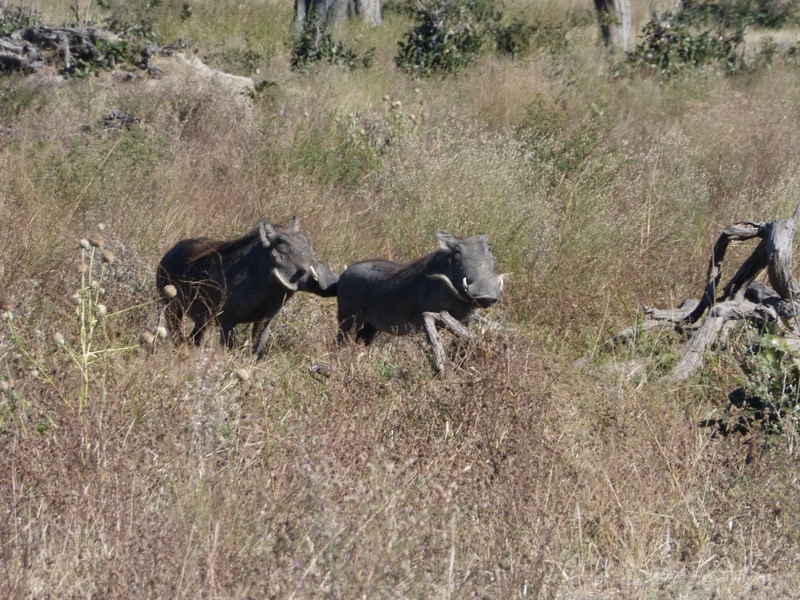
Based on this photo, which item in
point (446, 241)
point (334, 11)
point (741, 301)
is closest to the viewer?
point (446, 241)

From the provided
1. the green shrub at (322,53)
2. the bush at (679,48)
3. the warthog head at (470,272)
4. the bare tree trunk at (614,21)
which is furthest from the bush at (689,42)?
the warthog head at (470,272)

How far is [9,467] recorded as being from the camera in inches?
146

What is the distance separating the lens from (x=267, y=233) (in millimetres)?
6109

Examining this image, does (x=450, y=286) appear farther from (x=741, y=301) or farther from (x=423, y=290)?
(x=741, y=301)

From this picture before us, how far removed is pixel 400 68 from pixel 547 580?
10.4 meters

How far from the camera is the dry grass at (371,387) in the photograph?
3.33 metres

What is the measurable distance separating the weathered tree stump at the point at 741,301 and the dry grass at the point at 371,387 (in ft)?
0.81

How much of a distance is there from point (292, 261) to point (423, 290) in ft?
2.53

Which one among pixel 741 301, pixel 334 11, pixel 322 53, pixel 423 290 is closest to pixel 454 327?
pixel 423 290

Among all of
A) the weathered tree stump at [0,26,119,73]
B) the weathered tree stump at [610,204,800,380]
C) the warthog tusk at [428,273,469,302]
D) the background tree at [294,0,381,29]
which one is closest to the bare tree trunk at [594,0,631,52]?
the background tree at [294,0,381,29]

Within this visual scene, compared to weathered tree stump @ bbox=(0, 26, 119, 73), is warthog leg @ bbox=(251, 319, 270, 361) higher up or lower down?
lower down

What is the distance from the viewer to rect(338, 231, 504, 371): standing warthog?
562cm

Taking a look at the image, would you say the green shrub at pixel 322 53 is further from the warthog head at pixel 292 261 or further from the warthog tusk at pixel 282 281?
the warthog tusk at pixel 282 281

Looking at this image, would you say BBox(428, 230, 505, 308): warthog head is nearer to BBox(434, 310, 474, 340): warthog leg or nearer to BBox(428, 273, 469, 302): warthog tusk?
BBox(428, 273, 469, 302): warthog tusk
